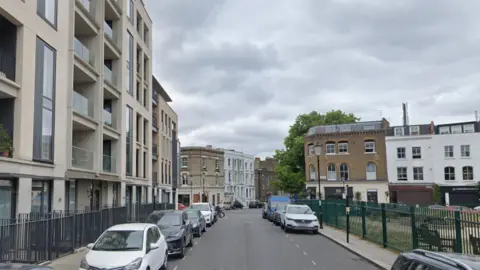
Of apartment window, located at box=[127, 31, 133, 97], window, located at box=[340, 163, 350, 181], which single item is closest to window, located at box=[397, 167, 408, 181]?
window, located at box=[340, 163, 350, 181]

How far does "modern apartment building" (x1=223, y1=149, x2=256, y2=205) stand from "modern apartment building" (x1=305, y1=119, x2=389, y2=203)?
35998 millimetres

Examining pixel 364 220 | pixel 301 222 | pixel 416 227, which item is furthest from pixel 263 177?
pixel 416 227

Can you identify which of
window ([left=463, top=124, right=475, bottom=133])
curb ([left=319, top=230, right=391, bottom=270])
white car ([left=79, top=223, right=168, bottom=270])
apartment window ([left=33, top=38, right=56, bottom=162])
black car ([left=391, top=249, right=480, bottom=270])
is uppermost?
window ([left=463, top=124, right=475, bottom=133])

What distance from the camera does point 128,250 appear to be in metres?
10.6

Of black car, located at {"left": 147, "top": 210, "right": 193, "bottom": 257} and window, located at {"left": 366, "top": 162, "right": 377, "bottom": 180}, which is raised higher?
window, located at {"left": 366, "top": 162, "right": 377, "bottom": 180}

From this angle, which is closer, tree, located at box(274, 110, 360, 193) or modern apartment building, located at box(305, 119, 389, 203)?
modern apartment building, located at box(305, 119, 389, 203)

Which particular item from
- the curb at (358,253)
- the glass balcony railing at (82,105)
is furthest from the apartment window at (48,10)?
the curb at (358,253)

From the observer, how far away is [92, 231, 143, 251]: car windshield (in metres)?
10.8

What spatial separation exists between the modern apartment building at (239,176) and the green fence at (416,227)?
71368 mm

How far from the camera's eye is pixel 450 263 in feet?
16.9

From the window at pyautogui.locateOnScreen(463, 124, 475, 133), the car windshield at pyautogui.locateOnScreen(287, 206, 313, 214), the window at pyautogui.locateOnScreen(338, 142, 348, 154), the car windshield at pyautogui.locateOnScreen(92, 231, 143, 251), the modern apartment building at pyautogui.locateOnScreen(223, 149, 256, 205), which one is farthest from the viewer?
the modern apartment building at pyautogui.locateOnScreen(223, 149, 256, 205)

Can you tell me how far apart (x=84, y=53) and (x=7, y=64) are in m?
8.10

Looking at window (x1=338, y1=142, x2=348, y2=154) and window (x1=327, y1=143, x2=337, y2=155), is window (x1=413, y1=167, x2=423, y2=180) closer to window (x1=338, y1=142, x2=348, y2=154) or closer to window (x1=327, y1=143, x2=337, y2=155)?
window (x1=338, y1=142, x2=348, y2=154)

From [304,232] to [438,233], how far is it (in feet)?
46.4
